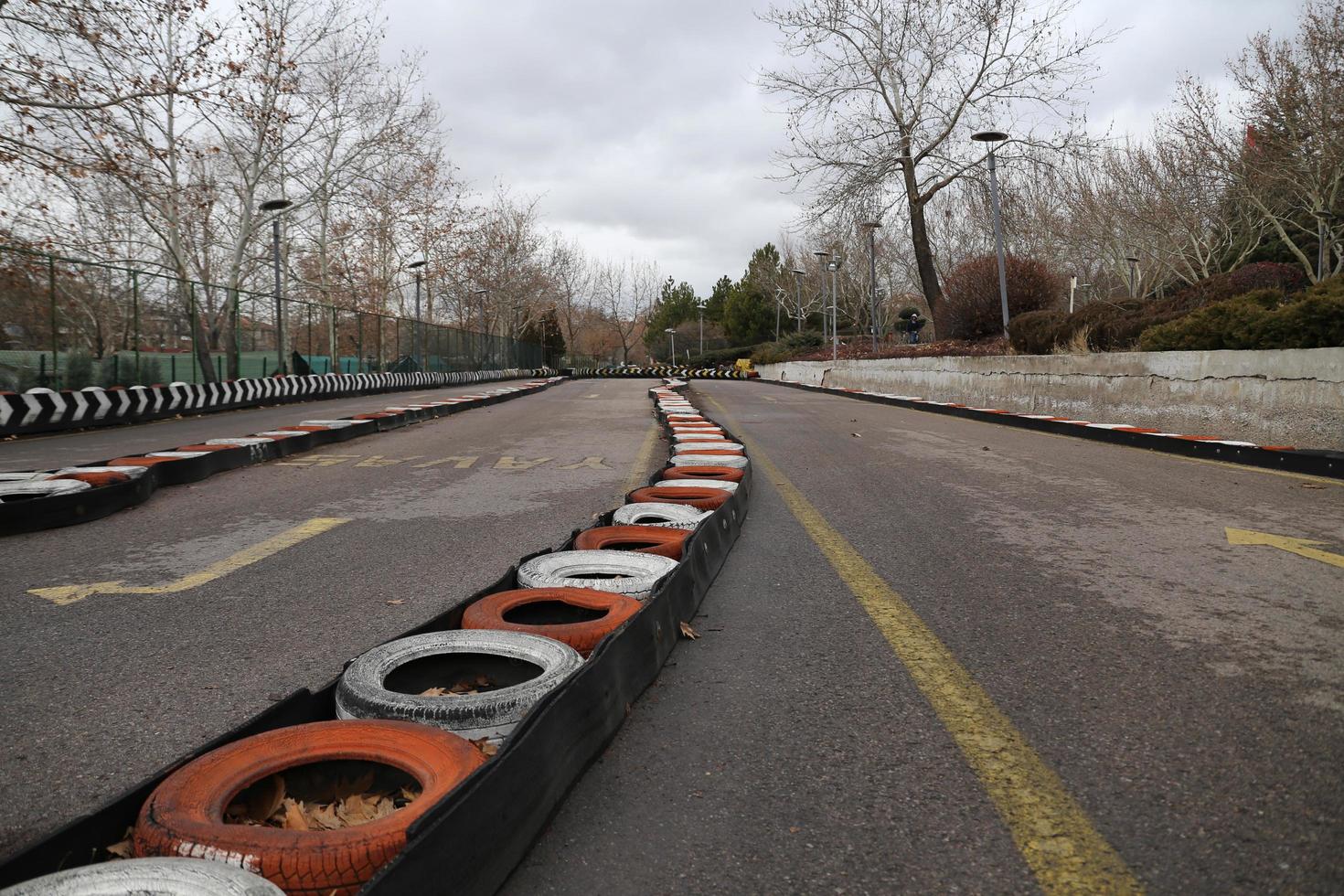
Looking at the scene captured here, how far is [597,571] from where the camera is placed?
3922 mm

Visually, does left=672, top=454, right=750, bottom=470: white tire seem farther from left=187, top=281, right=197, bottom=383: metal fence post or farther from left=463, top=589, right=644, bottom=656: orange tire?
left=187, top=281, right=197, bottom=383: metal fence post

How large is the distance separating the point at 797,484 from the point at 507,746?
5893mm

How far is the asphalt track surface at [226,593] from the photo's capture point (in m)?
2.50

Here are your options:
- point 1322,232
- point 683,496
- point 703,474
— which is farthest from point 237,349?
point 1322,232

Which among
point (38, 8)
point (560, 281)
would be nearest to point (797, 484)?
point (38, 8)

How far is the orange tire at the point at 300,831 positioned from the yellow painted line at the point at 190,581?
8.10 feet

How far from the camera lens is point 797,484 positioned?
7.66 metres

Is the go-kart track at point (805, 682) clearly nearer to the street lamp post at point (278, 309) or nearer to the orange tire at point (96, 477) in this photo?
the orange tire at point (96, 477)

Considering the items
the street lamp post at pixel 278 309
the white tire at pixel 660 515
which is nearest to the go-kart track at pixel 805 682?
the white tire at pixel 660 515

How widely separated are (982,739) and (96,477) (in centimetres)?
701

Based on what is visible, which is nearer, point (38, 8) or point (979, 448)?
point (979, 448)

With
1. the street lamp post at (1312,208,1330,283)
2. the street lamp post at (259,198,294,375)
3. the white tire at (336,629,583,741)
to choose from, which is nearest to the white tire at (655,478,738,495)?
the white tire at (336,629,583,741)

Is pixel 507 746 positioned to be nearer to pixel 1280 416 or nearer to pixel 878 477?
pixel 878 477

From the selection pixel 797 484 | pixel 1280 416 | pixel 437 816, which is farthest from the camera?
pixel 1280 416
